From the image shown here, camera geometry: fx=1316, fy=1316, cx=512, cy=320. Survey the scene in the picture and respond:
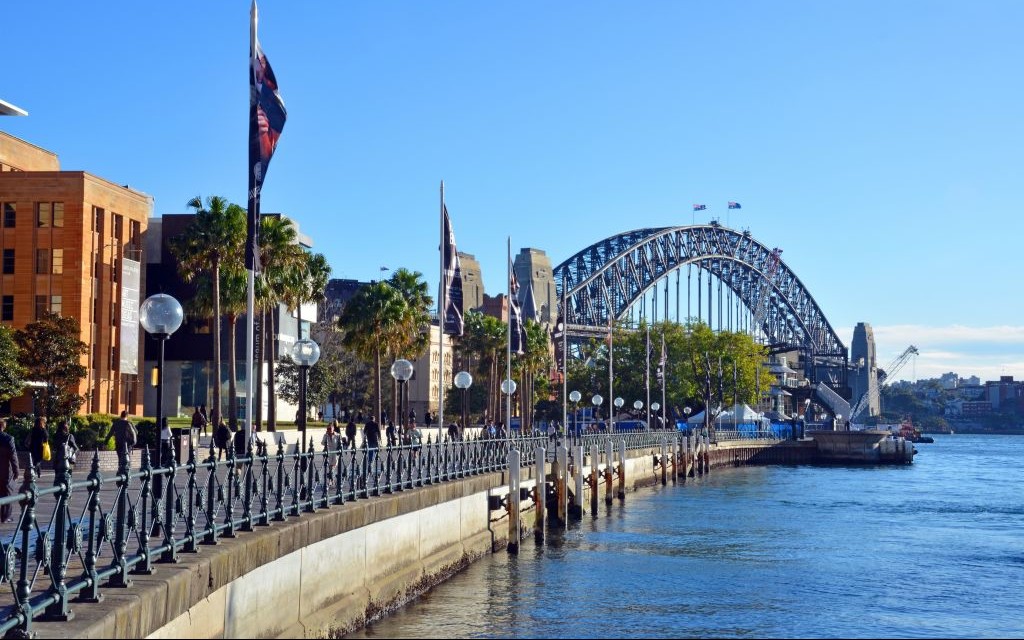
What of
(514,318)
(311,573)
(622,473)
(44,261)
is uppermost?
(44,261)

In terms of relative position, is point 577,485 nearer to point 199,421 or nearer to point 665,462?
point 199,421

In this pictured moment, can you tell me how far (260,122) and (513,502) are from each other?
16786 millimetres

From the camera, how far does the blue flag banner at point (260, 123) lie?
27.8 metres

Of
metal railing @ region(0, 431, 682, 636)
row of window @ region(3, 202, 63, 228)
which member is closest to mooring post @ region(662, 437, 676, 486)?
row of window @ region(3, 202, 63, 228)

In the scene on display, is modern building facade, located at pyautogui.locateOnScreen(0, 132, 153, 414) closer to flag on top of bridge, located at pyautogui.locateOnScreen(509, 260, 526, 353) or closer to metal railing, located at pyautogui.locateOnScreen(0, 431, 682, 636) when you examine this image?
flag on top of bridge, located at pyautogui.locateOnScreen(509, 260, 526, 353)

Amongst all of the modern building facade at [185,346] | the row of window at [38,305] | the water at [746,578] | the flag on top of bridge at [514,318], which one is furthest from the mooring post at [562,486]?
the modern building facade at [185,346]

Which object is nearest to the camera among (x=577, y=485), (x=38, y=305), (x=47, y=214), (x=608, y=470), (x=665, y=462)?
(x=577, y=485)

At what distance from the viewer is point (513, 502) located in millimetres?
40344

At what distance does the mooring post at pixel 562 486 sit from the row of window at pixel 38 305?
41225mm

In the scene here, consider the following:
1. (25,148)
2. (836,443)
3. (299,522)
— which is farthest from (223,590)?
(836,443)

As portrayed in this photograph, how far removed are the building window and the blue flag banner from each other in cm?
5554

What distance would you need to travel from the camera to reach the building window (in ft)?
260

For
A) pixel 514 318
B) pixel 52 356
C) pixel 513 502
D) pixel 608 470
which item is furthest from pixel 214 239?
pixel 513 502

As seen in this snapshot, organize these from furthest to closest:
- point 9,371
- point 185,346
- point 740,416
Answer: point 740,416, point 185,346, point 9,371
